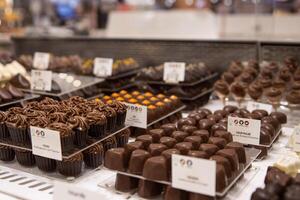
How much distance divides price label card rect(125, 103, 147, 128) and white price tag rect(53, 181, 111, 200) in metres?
0.77

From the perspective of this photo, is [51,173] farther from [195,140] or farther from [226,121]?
[226,121]

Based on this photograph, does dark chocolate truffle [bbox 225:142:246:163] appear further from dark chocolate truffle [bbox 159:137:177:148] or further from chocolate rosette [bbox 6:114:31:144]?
chocolate rosette [bbox 6:114:31:144]

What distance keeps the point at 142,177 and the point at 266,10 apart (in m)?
5.65

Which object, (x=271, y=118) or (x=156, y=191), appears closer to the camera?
(x=156, y=191)

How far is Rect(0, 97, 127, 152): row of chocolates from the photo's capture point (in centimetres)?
179

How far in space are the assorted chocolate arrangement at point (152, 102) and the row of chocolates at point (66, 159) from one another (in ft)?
1.09

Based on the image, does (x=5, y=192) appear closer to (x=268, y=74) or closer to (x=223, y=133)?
(x=223, y=133)

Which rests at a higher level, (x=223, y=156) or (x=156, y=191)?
(x=223, y=156)

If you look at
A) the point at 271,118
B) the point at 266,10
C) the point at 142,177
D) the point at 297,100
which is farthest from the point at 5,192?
the point at 266,10

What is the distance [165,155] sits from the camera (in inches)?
64.2

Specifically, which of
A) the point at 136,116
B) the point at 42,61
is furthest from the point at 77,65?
the point at 136,116

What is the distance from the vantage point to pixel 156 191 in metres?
1.63

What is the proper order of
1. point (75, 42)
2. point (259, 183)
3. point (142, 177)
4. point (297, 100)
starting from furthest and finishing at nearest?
point (75, 42) → point (297, 100) → point (259, 183) → point (142, 177)

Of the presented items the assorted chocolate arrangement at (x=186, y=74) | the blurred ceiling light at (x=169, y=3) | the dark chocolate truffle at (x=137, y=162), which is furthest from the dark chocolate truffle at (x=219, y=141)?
the blurred ceiling light at (x=169, y=3)
